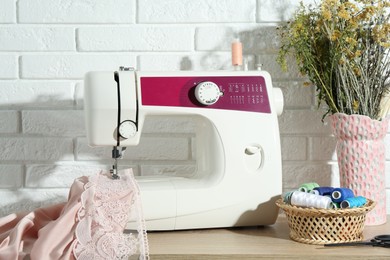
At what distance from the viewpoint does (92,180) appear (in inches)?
59.0

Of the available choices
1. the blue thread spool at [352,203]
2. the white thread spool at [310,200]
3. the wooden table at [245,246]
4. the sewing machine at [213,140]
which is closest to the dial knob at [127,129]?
the sewing machine at [213,140]

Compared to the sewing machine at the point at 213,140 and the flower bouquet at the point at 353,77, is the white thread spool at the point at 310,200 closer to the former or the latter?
the sewing machine at the point at 213,140

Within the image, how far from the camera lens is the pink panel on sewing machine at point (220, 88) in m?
1.58

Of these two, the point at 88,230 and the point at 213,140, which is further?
the point at 213,140

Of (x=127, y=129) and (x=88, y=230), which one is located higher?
(x=127, y=129)

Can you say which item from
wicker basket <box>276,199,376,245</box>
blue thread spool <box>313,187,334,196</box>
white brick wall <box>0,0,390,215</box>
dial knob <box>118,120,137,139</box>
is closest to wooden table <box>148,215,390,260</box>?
wicker basket <box>276,199,376,245</box>

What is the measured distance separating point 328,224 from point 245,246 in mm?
188

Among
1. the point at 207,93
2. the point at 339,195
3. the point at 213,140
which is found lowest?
the point at 339,195

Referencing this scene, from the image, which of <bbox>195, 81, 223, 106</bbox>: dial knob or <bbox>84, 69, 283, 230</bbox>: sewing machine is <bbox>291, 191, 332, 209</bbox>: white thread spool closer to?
<bbox>84, 69, 283, 230</bbox>: sewing machine

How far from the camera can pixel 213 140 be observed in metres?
1.62

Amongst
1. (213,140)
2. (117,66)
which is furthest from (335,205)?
(117,66)

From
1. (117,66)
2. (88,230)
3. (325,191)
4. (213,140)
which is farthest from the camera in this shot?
(117,66)

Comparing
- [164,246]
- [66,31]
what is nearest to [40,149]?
[66,31]

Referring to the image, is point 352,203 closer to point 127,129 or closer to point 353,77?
point 353,77
